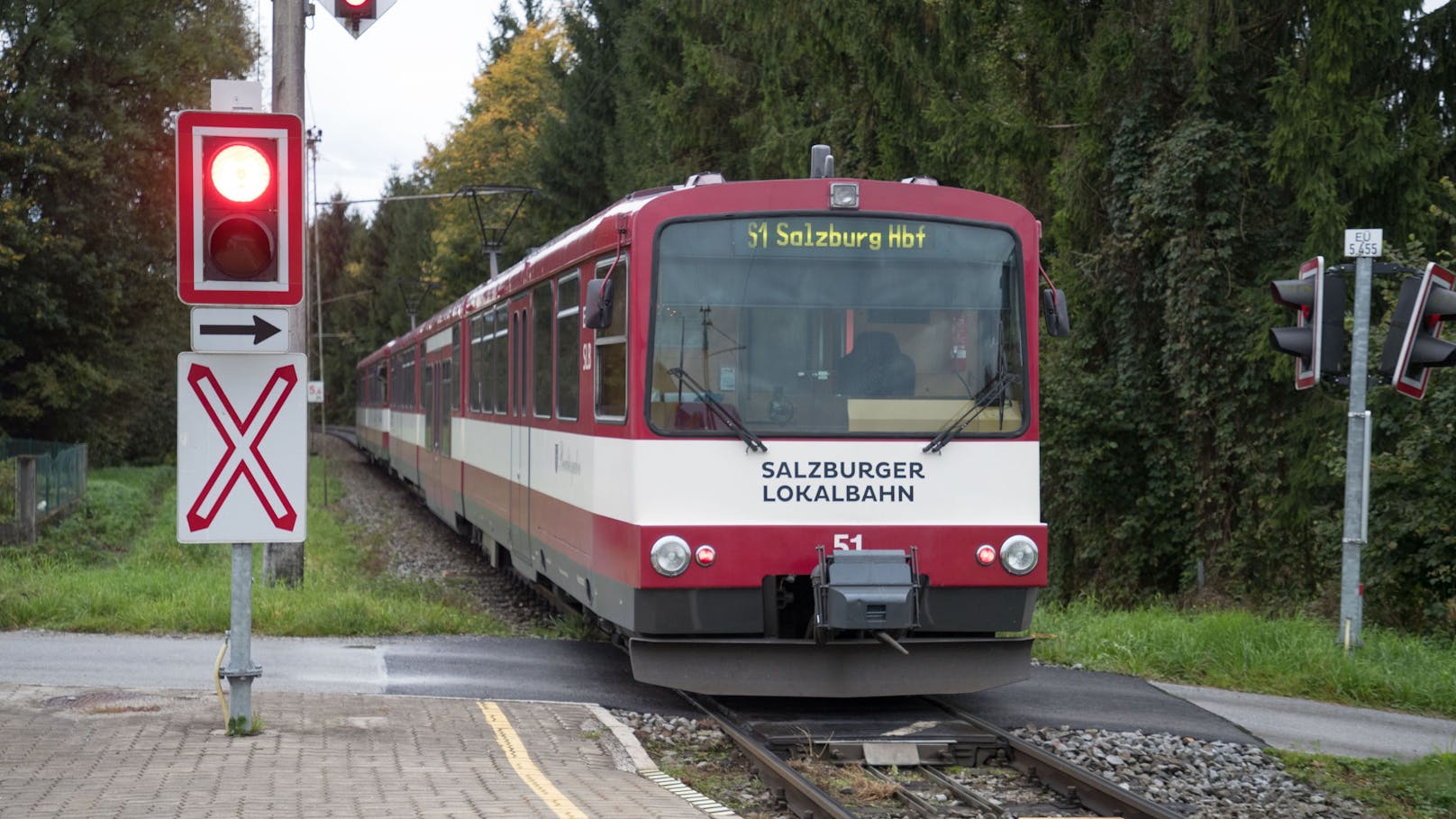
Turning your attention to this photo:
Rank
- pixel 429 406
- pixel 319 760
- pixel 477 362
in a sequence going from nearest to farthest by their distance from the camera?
pixel 319 760
pixel 477 362
pixel 429 406

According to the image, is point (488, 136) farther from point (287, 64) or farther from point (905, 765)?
point (905, 765)

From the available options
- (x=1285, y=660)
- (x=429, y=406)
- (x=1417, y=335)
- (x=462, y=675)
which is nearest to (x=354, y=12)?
(x=462, y=675)

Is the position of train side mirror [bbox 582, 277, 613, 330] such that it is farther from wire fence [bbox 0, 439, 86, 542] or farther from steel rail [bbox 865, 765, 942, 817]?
wire fence [bbox 0, 439, 86, 542]

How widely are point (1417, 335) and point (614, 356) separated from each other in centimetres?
548

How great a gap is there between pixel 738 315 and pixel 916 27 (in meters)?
14.6

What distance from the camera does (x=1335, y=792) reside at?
812cm

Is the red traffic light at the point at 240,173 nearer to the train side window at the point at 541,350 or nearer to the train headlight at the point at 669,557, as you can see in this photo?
the train headlight at the point at 669,557

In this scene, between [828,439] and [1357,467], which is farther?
[1357,467]

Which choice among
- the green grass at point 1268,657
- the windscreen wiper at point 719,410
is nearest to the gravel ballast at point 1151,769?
the windscreen wiper at point 719,410

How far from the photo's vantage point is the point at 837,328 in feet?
30.7

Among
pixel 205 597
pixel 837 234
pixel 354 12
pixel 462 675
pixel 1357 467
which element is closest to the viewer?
pixel 837 234

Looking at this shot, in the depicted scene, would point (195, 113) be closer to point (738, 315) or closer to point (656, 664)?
point (738, 315)

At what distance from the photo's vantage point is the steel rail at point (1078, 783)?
7.27 m

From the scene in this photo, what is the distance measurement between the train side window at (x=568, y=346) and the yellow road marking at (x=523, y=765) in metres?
2.45
